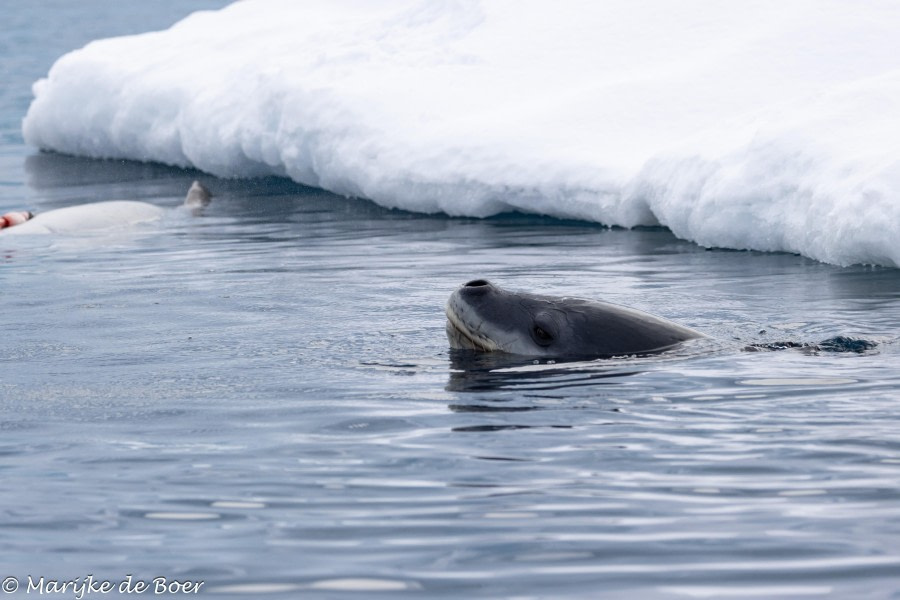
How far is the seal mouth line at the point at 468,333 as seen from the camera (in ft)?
25.3

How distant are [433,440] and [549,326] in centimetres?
171

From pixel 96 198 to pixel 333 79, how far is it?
10.8 feet

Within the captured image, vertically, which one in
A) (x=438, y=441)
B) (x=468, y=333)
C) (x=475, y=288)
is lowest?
(x=438, y=441)

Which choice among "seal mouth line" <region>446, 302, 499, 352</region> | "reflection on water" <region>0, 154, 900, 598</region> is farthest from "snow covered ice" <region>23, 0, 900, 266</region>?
"seal mouth line" <region>446, 302, 499, 352</region>

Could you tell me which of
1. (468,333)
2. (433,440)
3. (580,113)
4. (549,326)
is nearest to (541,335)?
(549,326)

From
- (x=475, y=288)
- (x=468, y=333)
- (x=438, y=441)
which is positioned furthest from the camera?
(x=468, y=333)

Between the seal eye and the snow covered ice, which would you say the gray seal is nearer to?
the seal eye

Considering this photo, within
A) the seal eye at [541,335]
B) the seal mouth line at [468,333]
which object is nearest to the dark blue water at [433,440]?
the seal mouth line at [468,333]

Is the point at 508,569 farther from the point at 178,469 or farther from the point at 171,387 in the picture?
the point at 171,387

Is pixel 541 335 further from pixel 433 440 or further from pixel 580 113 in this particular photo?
pixel 580 113

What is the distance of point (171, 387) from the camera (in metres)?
7.40

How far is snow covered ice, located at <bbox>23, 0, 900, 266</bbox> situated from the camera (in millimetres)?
12312

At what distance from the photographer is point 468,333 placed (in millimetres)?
7777

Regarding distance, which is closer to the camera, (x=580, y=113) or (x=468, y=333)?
(x=468, y=333)
